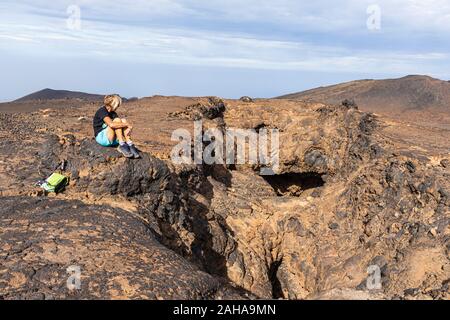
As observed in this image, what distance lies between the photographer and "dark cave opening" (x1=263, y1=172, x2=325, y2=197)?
13.4m

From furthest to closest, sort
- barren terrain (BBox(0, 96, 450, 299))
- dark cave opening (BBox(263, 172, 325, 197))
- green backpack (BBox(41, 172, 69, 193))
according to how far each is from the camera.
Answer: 1. dark cave opening (BBox(263, 172, 325, 197))
2. green backpack (BBox(41, 172, 69, 193))
3. barren terrain (BBox(0, 96, 450, 299))

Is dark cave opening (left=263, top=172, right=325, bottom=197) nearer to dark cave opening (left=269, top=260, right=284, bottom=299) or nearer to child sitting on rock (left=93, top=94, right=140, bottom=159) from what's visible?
dark cave opening (left=269, top=260, right=284, bottom=299)

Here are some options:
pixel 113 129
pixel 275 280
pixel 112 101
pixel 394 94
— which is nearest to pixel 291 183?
pixel 275 280

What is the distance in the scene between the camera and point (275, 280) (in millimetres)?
9812

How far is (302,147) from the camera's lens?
42.5 feet

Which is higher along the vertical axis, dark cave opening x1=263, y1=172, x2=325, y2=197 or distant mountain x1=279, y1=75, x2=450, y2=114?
distant mountain x1=279, y1=75, x2=450, y2=114

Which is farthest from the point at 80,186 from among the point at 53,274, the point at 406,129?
the point at 406,129

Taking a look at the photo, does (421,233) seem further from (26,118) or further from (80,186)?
(26,118)

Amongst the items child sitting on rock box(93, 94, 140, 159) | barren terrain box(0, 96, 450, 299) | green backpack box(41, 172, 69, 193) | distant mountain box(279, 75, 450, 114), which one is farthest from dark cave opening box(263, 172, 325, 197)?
distant mountain box(279, 75, 450, 114)

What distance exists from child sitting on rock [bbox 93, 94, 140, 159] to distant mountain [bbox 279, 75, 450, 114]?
22.3 m

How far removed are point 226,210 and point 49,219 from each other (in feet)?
16.2

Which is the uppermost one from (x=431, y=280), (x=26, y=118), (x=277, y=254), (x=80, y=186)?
(x=26, y=118)

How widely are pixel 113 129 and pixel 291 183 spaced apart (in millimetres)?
7822

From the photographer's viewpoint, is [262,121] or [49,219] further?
[262,121]
